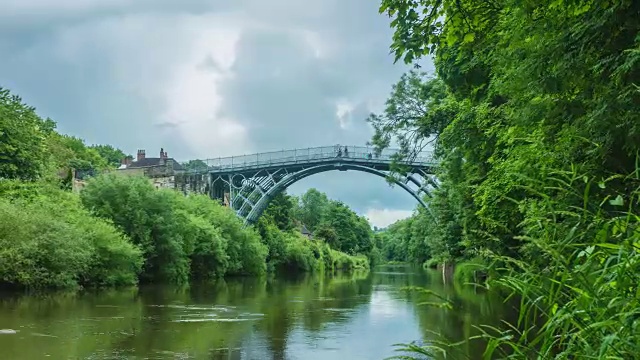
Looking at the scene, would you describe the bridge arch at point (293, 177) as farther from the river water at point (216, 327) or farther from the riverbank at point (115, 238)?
the river water at point (216, 327)

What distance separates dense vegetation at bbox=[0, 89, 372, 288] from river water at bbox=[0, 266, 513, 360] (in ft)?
6.74

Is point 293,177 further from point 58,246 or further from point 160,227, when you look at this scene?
point 58,246

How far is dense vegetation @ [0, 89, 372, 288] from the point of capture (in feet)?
83.9

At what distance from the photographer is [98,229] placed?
99.0ft

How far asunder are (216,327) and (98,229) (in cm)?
1586

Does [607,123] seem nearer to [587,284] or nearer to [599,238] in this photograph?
[599,238]

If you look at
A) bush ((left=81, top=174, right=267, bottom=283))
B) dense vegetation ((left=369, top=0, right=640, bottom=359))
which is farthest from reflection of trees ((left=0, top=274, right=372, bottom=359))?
bush ((left=81, top=174, right=267, bottom=283))

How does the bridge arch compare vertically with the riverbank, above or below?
above

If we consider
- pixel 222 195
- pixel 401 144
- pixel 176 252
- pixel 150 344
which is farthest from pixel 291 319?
pixel 222 195

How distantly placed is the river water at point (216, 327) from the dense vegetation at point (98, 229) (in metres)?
2.05

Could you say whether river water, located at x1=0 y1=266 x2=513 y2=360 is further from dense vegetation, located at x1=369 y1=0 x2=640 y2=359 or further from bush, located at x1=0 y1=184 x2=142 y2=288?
dense vegetation, located at x1=369 y1=0 x2=640 y2=359

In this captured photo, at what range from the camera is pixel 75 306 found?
67.8ft

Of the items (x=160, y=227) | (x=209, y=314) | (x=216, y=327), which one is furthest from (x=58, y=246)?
(x=216, y=327)

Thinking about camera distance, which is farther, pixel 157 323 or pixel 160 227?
pixel 160 227
